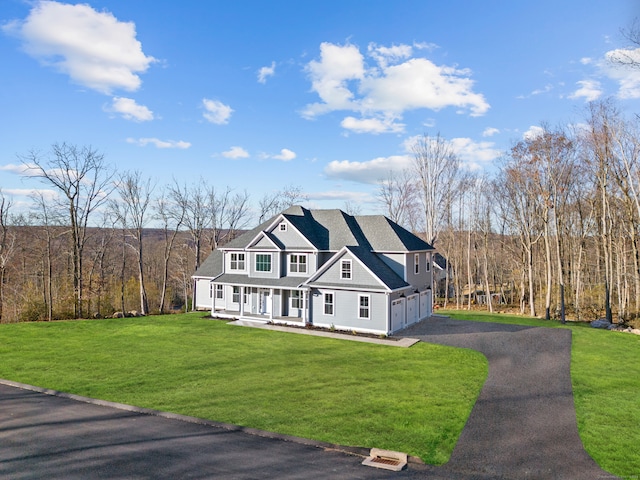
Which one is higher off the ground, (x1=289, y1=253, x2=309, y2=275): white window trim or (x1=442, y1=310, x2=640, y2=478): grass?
(x1=289, y1=253, x2=309, y2=275): white window trim

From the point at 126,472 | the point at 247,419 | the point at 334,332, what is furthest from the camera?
the point at 334,332

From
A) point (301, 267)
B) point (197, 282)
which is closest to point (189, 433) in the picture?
point (301, 267)

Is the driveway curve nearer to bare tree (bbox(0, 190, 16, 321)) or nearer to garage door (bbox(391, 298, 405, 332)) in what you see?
garage door (bbox(391, 298, 405, 332))

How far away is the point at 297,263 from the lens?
27328 millimetres

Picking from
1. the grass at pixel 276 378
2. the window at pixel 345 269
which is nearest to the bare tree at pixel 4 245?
the grass at pixel 276 378

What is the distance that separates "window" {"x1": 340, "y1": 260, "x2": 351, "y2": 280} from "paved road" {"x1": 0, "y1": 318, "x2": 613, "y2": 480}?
11631 millimetres

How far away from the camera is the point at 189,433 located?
10.4 meters

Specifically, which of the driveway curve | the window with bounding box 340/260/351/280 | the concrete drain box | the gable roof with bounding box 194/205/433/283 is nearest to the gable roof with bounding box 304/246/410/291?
the gable roof with bounding box 194/205/433/283

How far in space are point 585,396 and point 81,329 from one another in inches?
1102

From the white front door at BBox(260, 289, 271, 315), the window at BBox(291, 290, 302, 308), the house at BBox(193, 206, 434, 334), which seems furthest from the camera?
the white front door at BBox(260, 289, 271, 315)

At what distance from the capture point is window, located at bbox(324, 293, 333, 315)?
80.7 feet

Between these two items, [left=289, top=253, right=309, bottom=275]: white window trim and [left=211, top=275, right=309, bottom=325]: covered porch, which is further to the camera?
[left=289, top=253, right=309, bottom=275]: white window trim

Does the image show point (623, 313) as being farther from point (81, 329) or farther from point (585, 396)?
point (81, 329)

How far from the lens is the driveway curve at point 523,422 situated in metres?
8.66
